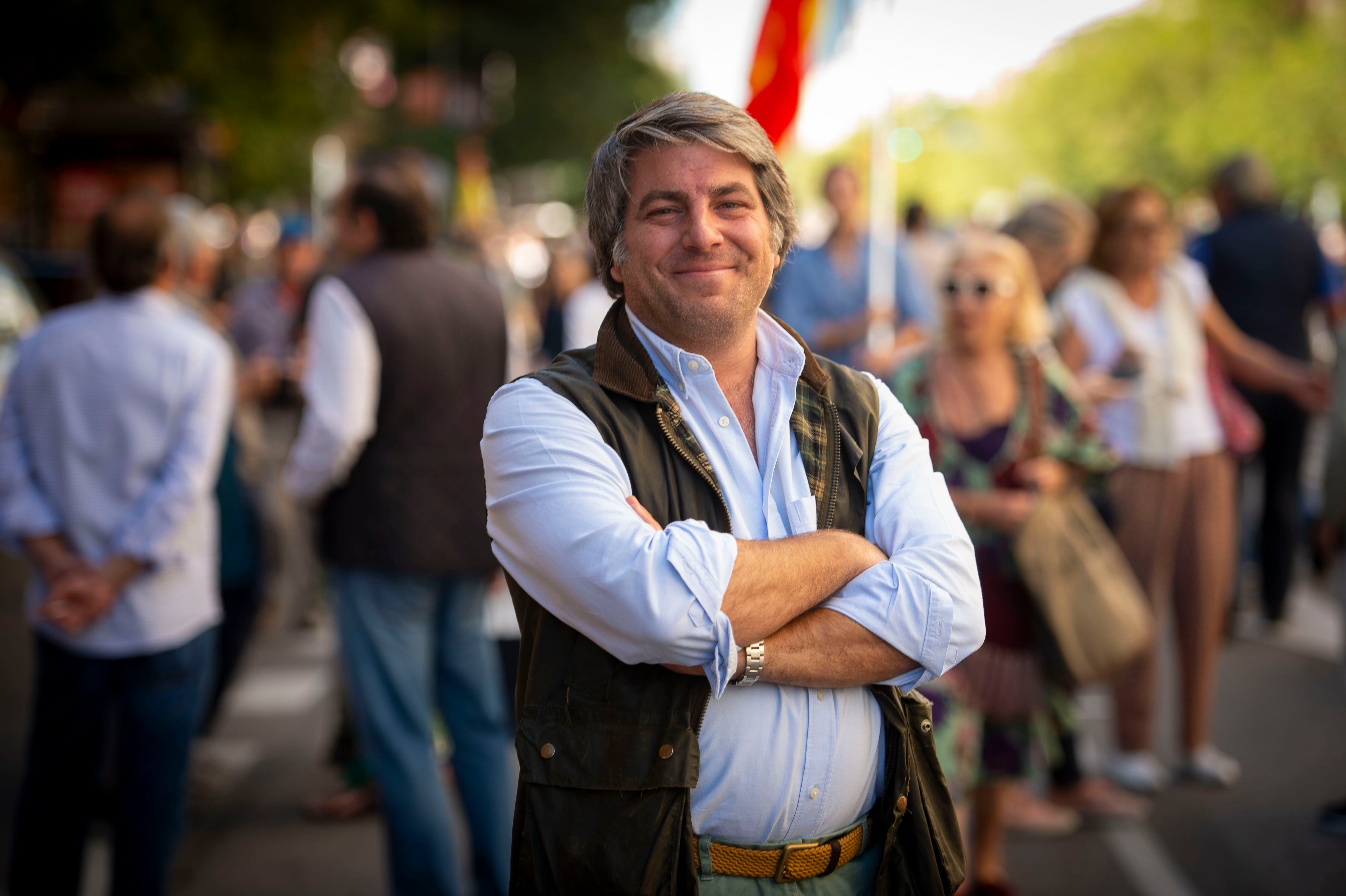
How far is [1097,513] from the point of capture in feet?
16.5

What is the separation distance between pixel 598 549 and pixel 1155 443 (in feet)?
13.2

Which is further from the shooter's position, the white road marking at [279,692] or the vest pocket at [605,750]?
the white road marking at [279,692]

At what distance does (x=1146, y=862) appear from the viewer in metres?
4.65

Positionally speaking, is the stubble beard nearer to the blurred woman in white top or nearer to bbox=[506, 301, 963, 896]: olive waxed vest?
bbox=[506, 301, 963, 896]: olive waxed vest

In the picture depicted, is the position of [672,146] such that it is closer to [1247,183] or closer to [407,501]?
[407,501]

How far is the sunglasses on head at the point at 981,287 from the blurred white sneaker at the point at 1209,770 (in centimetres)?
250

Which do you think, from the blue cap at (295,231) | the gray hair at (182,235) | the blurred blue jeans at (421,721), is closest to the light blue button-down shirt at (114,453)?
the gray hair at (182,235)

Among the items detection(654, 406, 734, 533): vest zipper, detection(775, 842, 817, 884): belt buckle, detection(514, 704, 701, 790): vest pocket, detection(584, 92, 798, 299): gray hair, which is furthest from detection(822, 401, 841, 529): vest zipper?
detection(775, 842, 817, 884): belt buckle

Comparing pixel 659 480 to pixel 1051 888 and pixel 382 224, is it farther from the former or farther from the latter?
pixel 1051 888

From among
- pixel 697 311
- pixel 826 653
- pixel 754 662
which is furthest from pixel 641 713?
pixel 697 311

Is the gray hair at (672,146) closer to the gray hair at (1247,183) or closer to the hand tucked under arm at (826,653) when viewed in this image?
the hand tucked under arm at (826,653)

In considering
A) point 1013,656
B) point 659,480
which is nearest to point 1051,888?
point 1013,656

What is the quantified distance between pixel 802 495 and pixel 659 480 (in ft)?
0.88

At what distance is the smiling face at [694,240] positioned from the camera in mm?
2264
